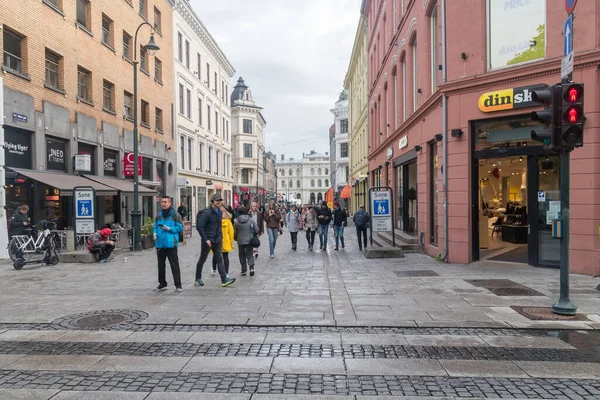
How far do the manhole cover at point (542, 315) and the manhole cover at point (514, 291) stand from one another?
3.34 ft

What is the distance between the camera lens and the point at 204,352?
5.29 m

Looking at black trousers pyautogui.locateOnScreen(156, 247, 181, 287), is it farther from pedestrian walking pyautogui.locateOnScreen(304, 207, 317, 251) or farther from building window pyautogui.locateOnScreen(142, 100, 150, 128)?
building window pyautogui.locateOnScreen(142, 100, 150, 128)

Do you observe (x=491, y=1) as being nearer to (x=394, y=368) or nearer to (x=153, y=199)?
(x=394, y=368)

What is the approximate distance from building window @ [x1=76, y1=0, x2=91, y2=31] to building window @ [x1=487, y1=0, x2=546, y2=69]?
52.7ft

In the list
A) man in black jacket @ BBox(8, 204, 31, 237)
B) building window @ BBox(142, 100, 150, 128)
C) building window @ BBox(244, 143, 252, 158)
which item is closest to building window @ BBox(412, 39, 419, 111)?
man in black jacket @ BBox(8, 204, 31, 237)

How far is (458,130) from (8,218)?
13.6 metres

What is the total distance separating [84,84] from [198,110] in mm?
17226

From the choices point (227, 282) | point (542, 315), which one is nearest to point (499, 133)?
point (542, 315)

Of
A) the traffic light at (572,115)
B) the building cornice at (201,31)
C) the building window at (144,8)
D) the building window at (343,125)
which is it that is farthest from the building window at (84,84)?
the building window at (343,125)

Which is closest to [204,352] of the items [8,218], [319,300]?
[319,300]

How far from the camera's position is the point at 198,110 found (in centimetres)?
3666

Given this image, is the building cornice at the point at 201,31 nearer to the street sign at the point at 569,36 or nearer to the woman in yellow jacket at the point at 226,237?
the woman in yellow jacket at the point at 226,237

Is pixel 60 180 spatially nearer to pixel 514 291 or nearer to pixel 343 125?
pixel 514 291

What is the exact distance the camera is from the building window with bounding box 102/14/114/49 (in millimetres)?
21484
